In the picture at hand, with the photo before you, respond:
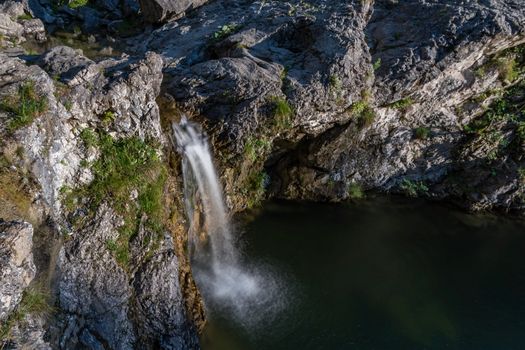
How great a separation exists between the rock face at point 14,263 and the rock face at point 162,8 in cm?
1282

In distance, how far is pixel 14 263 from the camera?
550cm

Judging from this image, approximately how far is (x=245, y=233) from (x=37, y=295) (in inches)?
298

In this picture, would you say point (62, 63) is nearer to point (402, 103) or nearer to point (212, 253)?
point (212, 253)

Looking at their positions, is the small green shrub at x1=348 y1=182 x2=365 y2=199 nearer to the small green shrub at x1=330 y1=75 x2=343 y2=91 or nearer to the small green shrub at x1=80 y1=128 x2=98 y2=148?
the small green shrub at x1=330 y1=75 x2=343 y2=91

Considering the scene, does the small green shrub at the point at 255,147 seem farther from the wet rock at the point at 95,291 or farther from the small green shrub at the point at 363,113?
the wet rock at the point at 95,291

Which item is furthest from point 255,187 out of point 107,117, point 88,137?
point 88,137

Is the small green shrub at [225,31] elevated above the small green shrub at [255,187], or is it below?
above

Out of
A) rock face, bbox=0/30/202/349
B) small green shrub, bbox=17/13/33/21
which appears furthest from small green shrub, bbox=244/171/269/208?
small green shrub, bbox=17/13/33/21

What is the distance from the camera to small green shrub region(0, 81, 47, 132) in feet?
22.4

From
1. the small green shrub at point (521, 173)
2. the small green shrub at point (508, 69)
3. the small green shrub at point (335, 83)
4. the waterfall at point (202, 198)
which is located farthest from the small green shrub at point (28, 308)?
the small green shrub at point (521, 173)

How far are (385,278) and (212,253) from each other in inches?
219

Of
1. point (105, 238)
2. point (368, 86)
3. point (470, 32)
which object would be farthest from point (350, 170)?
point (105, 238)

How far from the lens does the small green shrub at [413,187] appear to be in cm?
1541

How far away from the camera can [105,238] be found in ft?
25.0
